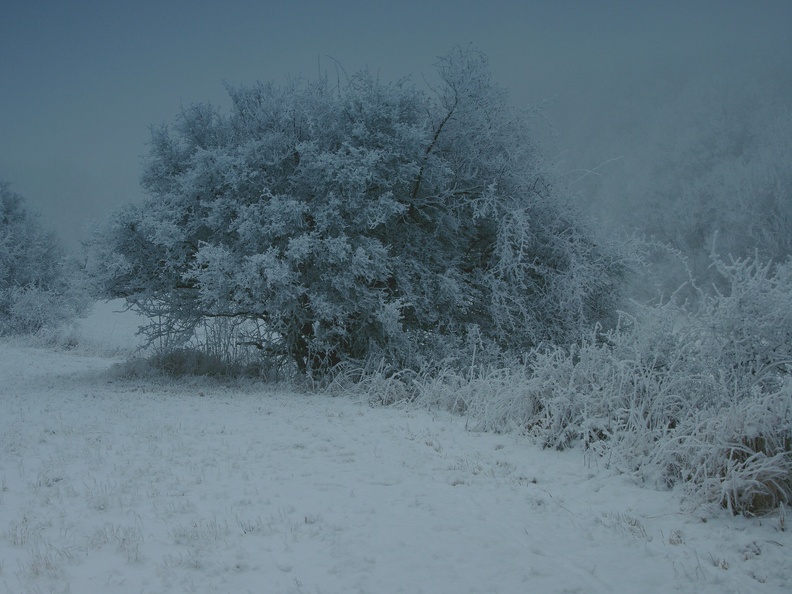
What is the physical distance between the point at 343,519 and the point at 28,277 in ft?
71.8

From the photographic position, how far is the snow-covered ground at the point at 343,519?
2.96m

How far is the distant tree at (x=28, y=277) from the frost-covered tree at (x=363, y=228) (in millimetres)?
11491

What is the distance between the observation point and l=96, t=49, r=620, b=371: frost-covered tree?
9117 millimetres

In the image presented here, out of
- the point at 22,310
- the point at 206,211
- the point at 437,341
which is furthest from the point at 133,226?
the point at 22,310

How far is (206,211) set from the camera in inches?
396

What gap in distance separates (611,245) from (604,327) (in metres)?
1.55

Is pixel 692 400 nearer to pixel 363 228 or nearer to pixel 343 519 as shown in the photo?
pixel 343 519

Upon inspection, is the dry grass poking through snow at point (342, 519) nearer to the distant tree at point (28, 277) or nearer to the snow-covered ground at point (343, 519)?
the snow-covered ground at point (343, 519)

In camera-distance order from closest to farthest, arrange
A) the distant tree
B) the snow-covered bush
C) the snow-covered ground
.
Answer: the snow-covered ground
the snow-covered bush
the distant tree

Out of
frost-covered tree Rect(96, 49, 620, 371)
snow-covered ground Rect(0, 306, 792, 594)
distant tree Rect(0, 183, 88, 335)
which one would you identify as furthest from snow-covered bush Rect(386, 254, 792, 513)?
distant tree Rect(0, 183, 88, 335)

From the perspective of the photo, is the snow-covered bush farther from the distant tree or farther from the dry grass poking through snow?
the distant tree

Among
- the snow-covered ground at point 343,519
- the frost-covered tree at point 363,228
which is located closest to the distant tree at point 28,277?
the frost-covered tree at point 363,228

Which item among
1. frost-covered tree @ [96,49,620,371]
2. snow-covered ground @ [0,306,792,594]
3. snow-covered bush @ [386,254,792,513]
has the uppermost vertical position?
frost-covered tree @ [96,49,620,371]

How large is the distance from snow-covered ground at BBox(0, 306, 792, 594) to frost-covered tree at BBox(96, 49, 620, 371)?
3.13 m
